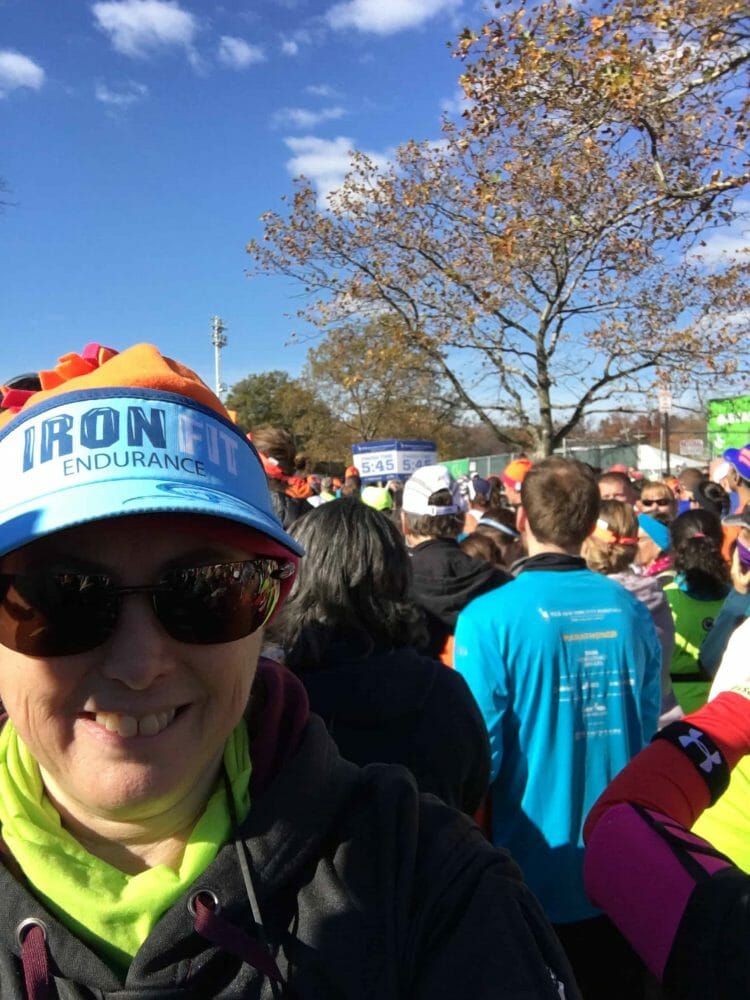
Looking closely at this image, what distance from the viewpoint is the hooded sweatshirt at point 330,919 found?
105cm

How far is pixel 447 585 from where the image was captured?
3.93 metres


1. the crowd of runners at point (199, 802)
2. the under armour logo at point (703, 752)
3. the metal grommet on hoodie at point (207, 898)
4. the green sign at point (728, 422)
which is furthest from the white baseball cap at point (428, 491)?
the green sign at point (728, 422)

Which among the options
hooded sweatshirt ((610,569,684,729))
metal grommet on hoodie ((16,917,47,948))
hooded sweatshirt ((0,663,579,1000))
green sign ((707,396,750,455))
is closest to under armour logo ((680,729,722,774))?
hooded sweatshirt ((0,663,579,1000))

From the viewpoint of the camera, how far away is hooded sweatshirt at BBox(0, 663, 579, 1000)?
105 cm

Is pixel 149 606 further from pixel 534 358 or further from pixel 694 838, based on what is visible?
pixel 534 358

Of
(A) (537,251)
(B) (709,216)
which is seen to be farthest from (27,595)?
(A) (537,251)

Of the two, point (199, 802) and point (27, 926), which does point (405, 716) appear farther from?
point (27, 926)

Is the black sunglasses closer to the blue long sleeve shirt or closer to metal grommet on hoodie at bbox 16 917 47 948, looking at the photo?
metal grommet on hoodie at bbox 16 917 47 948

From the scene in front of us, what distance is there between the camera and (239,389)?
174 ft

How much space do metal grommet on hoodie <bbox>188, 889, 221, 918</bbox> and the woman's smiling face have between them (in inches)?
5.0

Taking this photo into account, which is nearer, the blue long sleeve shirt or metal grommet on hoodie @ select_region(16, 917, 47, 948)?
metal grommet on hoodie @ select_region(16, 917, 47, 948)

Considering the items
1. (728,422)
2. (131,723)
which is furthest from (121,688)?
(728,422)

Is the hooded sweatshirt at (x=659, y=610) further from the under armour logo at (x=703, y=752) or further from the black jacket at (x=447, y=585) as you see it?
the under armour logo at (x=703, y=752)

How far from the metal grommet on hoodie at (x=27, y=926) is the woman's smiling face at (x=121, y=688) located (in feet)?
0.51
